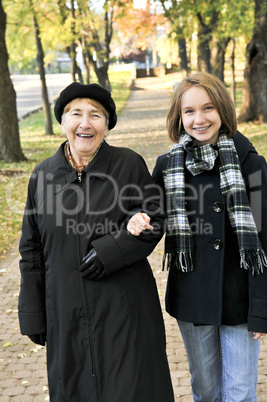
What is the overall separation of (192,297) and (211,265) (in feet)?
0.72

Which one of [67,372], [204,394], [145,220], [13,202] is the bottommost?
[13,202]

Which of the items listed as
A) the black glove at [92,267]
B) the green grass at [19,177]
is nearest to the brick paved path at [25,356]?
the green grass at [19,177]

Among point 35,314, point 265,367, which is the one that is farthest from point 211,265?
point 265,367

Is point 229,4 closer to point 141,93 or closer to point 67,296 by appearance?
point 67,296

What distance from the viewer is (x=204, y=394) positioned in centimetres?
307

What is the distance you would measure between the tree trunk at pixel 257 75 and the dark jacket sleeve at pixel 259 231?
631 inches

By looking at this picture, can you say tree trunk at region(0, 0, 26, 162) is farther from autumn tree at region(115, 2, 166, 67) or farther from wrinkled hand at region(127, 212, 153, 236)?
wrinkled hand at region(127, 212, 153, 236)

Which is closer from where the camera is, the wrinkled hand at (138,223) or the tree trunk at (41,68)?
the wrinkled hand at (138,223)

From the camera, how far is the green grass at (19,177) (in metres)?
9.34

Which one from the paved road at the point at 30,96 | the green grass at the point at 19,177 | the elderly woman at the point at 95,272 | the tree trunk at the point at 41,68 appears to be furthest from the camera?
the paved road at the point at 30,96

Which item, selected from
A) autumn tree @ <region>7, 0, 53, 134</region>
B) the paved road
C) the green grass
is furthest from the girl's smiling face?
the paved road

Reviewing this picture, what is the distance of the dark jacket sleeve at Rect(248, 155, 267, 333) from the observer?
2.67 metres

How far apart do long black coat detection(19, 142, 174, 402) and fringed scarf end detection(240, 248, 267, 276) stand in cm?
46

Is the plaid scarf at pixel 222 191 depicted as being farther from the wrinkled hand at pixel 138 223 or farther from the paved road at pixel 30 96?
the paved road at pixel 30 96
